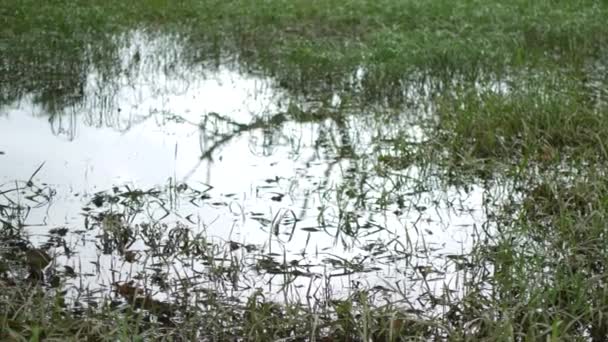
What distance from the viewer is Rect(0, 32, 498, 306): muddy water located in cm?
455

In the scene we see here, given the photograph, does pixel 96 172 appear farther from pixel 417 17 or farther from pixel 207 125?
pixel 417 17

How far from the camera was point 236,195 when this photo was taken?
585 cm

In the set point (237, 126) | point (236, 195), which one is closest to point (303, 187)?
point (236, 195)

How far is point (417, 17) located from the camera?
1320 cm

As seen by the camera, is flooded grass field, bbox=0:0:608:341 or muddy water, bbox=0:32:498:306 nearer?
flooded grass field, bbox=0:0:608:341

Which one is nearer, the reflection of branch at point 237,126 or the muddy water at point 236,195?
the muddy water at point 236,195

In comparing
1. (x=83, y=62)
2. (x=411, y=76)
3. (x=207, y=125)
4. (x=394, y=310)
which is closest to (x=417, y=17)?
(x=411, y=76)

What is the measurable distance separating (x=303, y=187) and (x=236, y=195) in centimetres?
49

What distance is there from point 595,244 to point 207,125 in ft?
12.9

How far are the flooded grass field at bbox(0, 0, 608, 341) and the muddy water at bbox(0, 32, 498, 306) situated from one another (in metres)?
0.02

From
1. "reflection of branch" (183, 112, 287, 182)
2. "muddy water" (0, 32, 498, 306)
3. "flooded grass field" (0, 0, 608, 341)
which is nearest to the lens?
"flooded grass field" (0, 0, 608, 341)

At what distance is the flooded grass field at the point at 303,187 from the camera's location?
157 inches

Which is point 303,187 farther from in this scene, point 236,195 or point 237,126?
point 237,126

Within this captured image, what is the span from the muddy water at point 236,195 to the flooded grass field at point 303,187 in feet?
0.07
